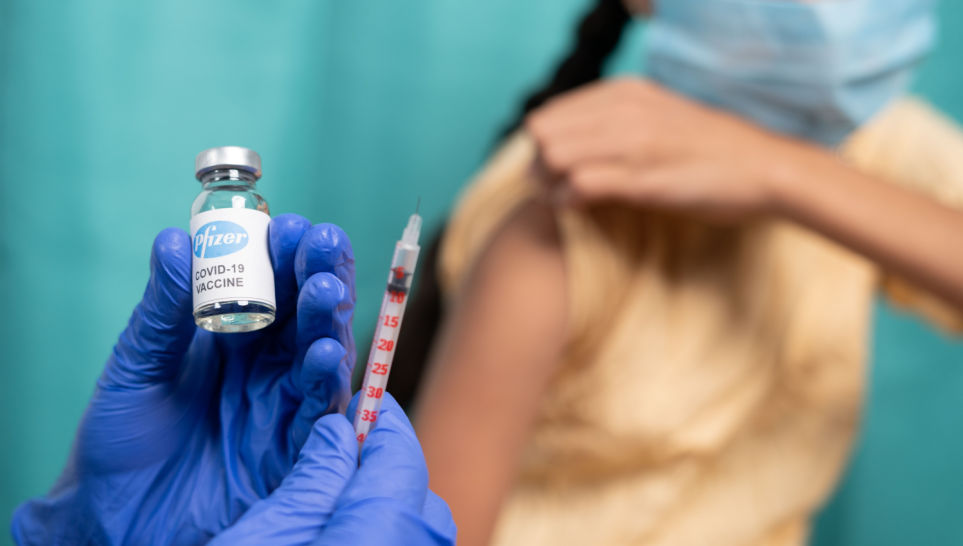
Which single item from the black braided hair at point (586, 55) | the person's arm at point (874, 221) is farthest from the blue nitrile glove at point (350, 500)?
the black braided hair at point (586, 55)

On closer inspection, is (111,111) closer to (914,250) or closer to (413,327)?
(413,327)

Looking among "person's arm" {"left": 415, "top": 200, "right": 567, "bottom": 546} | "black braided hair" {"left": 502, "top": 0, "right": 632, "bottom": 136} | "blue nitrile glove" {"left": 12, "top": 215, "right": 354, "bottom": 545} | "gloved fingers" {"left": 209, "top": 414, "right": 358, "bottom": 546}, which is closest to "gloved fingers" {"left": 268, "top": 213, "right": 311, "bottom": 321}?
"blue nitrile glove" {"left": 12, "top": 215, "right": 354, "bottom": 545}

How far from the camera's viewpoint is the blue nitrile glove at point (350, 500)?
516 millimetres

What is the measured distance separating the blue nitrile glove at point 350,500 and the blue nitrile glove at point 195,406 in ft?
0.14

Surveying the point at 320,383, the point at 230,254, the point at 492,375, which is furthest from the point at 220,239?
the point at 492,375

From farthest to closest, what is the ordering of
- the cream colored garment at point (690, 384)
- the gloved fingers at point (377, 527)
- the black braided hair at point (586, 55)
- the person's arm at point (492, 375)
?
the black braided hair at point (586, 55)
the cream colored garment at point (690, 384)
the person's arm at point (492, 375)
the gloved fingers at point (377, 527)

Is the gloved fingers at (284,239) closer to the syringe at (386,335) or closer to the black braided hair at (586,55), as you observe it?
the syringe at (386,335)

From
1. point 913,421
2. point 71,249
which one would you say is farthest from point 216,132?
point 913,421

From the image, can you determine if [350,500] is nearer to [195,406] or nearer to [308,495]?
[308,495]

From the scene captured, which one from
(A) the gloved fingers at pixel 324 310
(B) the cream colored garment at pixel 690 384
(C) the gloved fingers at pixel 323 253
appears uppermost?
(C) the gloved fingers at pixel 323 253

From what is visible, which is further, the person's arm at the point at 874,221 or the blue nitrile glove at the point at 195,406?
the person's arm at the point at 874,221

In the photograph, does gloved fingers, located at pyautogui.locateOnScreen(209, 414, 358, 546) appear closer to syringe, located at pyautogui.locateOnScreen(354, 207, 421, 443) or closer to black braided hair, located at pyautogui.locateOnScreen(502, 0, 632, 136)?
syringe, located at pyautogui.locateOnScreen(354, 207, 421, 443)

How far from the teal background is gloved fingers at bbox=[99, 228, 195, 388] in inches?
21.2

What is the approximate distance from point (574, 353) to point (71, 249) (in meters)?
0.71
